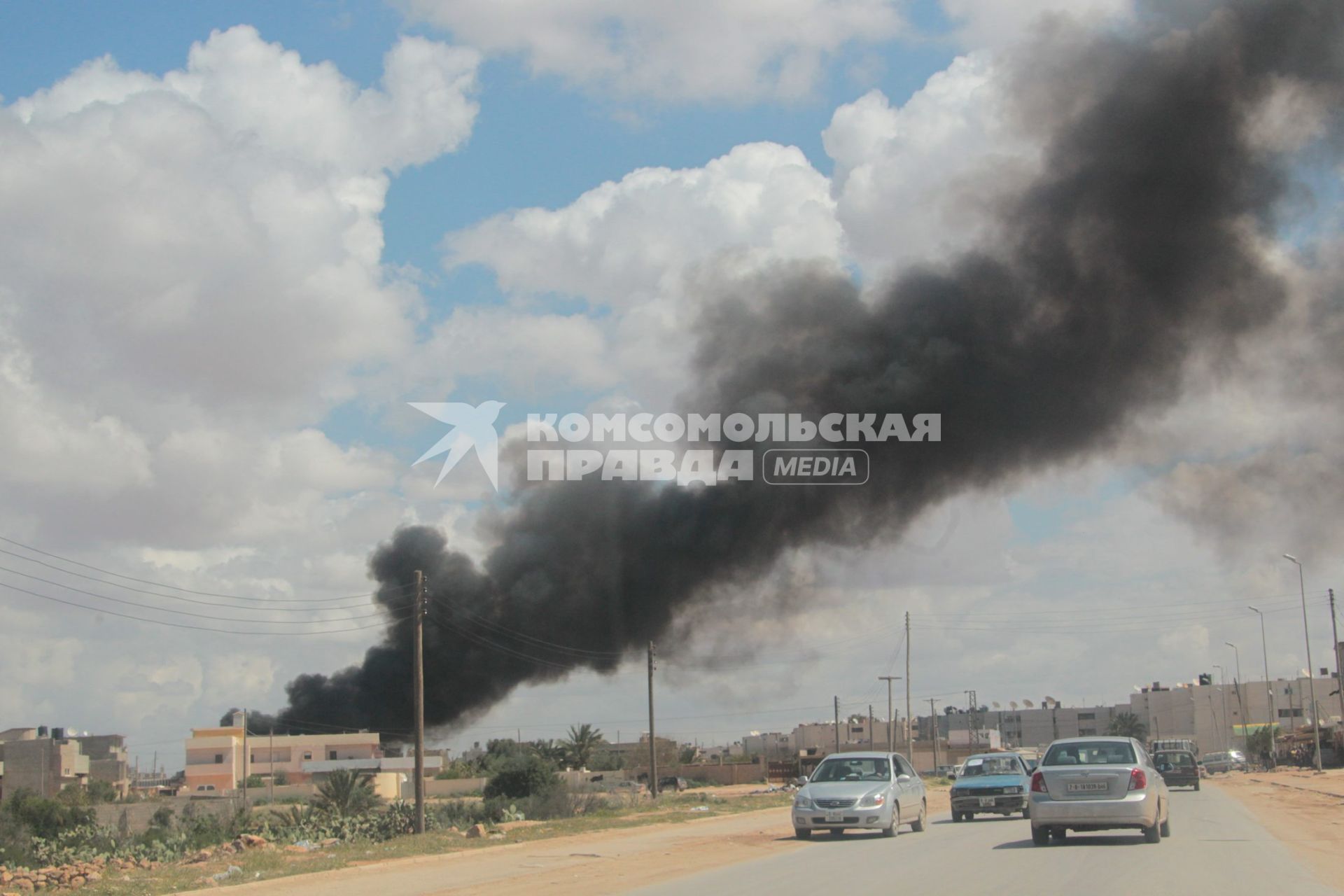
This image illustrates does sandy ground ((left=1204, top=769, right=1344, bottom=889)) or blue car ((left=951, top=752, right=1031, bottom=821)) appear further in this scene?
blue car ((left=951, top=752, right=1031, bottom=821))

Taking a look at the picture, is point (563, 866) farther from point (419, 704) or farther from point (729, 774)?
point (729, 774)

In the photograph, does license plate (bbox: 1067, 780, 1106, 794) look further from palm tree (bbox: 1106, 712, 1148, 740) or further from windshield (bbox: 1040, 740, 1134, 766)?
palm tree (bbox: 1106, 712, 1148, 740)

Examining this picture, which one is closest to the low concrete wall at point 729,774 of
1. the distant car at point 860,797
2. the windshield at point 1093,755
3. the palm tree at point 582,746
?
the palm tree at point 582,746

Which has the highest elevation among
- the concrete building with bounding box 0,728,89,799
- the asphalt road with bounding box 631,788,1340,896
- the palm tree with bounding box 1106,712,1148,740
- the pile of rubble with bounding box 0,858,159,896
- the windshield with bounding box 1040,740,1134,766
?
the windshield with bounding box 1040,740,1134,766

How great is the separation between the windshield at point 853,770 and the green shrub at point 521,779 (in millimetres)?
27913

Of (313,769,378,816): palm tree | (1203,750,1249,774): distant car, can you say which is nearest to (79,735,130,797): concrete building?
(313,769,378,816): palm tree

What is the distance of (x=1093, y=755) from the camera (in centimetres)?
1936

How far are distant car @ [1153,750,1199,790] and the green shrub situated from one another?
74.8ft

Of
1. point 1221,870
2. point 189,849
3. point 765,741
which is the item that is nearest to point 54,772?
point 189,849

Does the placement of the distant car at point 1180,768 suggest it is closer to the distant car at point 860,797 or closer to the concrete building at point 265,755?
the distant car at point 860,797

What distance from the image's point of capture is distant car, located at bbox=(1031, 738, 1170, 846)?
18781mm

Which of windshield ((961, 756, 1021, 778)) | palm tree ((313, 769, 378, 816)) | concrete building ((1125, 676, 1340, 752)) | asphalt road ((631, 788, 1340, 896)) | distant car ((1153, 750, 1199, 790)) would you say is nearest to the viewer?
asphalt road ((631, 788, 1340, 896))

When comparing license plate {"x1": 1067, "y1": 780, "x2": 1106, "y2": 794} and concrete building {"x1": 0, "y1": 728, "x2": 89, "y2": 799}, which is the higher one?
license plate {"x1": 1067, "y1": 780, "x2": 1106, "y2": 794}

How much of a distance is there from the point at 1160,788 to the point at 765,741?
178 meters
